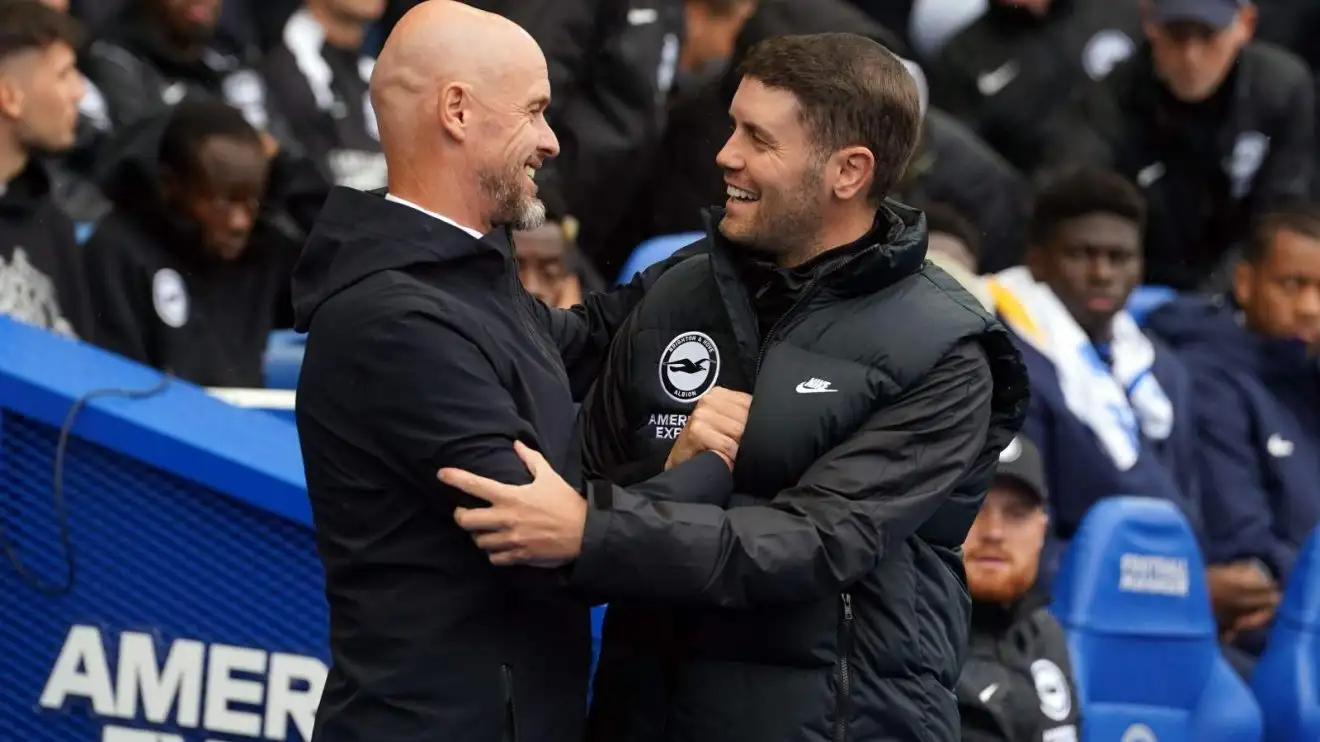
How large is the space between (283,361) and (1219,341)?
3.17m

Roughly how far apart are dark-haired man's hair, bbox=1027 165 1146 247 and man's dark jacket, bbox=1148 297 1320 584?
29.0 inches

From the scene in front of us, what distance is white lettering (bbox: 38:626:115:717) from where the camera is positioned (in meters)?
4.15

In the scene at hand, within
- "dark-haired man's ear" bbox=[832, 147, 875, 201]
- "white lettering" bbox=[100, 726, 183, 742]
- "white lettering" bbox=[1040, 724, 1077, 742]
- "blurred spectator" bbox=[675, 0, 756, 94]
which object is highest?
"blurred spectator" bbox=[675, 0, 756, 94]

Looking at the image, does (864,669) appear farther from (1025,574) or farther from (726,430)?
(1025,574)

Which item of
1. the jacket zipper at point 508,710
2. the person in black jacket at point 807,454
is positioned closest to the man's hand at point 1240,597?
the person in black jacket at point 807,454

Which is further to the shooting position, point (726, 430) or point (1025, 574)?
point (1025, 574)

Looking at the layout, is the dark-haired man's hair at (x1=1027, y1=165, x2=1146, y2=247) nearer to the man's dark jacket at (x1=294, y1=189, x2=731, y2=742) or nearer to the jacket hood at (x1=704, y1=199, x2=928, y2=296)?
the jacket hood at (x1=704, y1=199, x2=928, y2=296)

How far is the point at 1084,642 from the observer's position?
526 centimetres

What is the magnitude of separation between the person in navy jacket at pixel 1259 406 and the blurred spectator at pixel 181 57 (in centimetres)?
312

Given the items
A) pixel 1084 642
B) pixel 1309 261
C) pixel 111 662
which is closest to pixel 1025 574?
pixel 1084 642

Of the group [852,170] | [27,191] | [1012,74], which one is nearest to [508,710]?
[852,170]

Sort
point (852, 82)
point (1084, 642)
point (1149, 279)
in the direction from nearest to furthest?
point (852, 82), point (1084, 642), point (1149, 279)

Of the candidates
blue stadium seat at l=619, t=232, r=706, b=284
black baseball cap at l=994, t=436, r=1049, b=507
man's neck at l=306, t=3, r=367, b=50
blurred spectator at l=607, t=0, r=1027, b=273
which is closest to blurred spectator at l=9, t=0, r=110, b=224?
man's neck at l=306, t=3, r=367, b=50

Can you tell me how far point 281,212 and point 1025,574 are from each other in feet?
9.06
